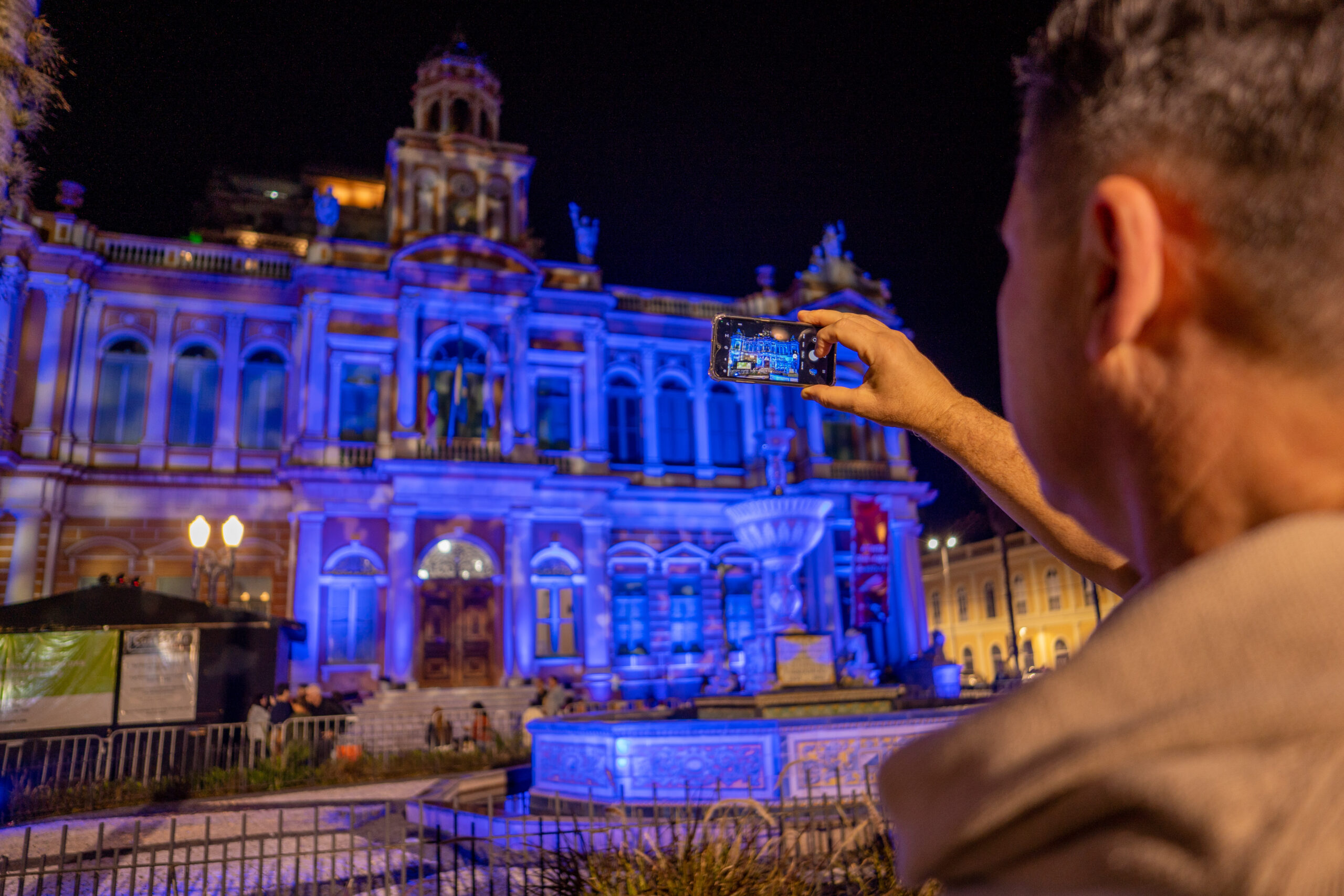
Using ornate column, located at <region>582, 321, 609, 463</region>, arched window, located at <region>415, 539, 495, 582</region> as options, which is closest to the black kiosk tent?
arched window, located at <region>415, 539, 495, 582</region>

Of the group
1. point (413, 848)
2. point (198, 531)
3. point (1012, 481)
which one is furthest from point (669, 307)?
point (1012, 481)

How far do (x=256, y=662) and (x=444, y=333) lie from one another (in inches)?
430

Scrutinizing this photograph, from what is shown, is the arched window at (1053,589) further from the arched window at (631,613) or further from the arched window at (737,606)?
the arched window at (631,613)

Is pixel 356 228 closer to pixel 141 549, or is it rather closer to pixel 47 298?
pixel 47 298

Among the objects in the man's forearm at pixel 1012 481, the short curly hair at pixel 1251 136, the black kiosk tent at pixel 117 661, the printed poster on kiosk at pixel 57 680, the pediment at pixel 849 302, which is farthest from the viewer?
the pediment at pixel 849 302

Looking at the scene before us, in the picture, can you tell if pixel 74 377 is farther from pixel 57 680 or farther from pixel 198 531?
pixel 198 531

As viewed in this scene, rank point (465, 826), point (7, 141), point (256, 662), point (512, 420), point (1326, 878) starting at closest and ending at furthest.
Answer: point (1326, 878) < point (7, 141) < point (465, 826) < point (256, 662) < point (512, 420)

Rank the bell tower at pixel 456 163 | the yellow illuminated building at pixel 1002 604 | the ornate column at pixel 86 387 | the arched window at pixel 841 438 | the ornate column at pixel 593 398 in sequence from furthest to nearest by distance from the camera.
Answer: the yellow illuminated building at pixel 1002 604, the arched window at pixel 841 438, the bell tower at pixel 456 163, the ornate column at pixel 593 398, the ornate column at pixel 86 387

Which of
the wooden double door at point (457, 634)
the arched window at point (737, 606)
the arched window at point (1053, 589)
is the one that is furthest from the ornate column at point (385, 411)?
the arched window at point (1053, 589)

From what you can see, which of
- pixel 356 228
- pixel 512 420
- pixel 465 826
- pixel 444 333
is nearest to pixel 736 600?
pixel 512 420

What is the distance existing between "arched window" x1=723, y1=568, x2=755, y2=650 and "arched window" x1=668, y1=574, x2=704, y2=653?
81 cm

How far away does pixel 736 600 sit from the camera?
2603cm

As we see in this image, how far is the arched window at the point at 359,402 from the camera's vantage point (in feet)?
75.3

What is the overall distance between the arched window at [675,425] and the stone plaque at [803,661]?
52.9ft
